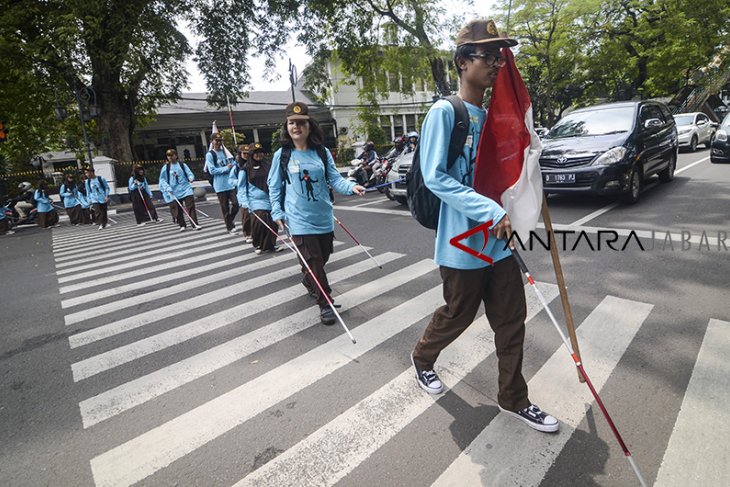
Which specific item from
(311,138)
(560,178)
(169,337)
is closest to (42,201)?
(169,337)

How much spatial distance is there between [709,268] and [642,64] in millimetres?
29488

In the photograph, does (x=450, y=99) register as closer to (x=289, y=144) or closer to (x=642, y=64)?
(x=289, y=144)

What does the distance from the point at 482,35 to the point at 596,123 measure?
7.46 m

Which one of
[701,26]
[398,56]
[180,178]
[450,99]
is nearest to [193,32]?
[398,56]

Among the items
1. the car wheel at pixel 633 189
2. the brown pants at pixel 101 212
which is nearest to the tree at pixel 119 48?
the brown pants at pixel 101 212

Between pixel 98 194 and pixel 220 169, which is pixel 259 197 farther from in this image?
pixel 98 194

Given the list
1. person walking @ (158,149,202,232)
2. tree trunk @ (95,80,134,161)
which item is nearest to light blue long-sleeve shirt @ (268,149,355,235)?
person walking @ (158,149,202,232)

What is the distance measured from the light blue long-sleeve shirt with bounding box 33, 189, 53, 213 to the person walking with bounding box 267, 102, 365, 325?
1377 centimetres

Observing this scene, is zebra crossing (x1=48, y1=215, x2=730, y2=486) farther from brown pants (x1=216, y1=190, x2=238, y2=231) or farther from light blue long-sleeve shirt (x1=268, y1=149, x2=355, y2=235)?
brown pants (x1=216, y1=190, x2=238, y2=231)

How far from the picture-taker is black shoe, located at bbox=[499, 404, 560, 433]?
2287 mm

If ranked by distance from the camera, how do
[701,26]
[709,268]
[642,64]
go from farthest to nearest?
[642,64] → [701,26] → [709,268]

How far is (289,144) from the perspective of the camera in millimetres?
4043

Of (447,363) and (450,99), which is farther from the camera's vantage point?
(447,363)

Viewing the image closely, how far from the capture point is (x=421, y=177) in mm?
2256
